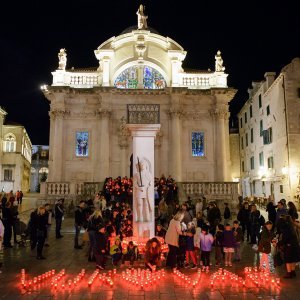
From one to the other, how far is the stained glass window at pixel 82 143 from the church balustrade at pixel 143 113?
18.2 m

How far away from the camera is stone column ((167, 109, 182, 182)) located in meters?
29.0

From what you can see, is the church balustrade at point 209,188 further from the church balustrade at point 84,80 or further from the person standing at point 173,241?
the person standing at point 173,241

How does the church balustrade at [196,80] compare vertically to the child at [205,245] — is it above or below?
above

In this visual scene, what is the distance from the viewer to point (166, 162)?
29.8 metres

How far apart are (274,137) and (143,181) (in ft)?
80.1

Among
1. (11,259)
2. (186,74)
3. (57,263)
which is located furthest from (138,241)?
(186,74)

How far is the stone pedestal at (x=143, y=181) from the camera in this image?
12398 millimetres

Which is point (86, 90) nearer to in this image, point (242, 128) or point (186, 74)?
point (186, 74)

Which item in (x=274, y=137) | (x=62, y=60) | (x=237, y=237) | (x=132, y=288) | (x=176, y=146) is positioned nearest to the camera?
(x=132, y=288)

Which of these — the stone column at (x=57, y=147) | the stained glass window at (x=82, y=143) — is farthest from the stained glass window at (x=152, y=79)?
the stone column at (x=57, y=147)

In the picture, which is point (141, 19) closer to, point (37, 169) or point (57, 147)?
point (57, 147)

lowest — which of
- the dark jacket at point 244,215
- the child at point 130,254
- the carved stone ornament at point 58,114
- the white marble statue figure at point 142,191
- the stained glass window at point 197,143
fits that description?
the child at point 130,254

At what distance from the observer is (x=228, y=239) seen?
34.6 feet

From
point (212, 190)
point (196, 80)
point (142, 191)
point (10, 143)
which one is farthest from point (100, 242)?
point (10, 143)
